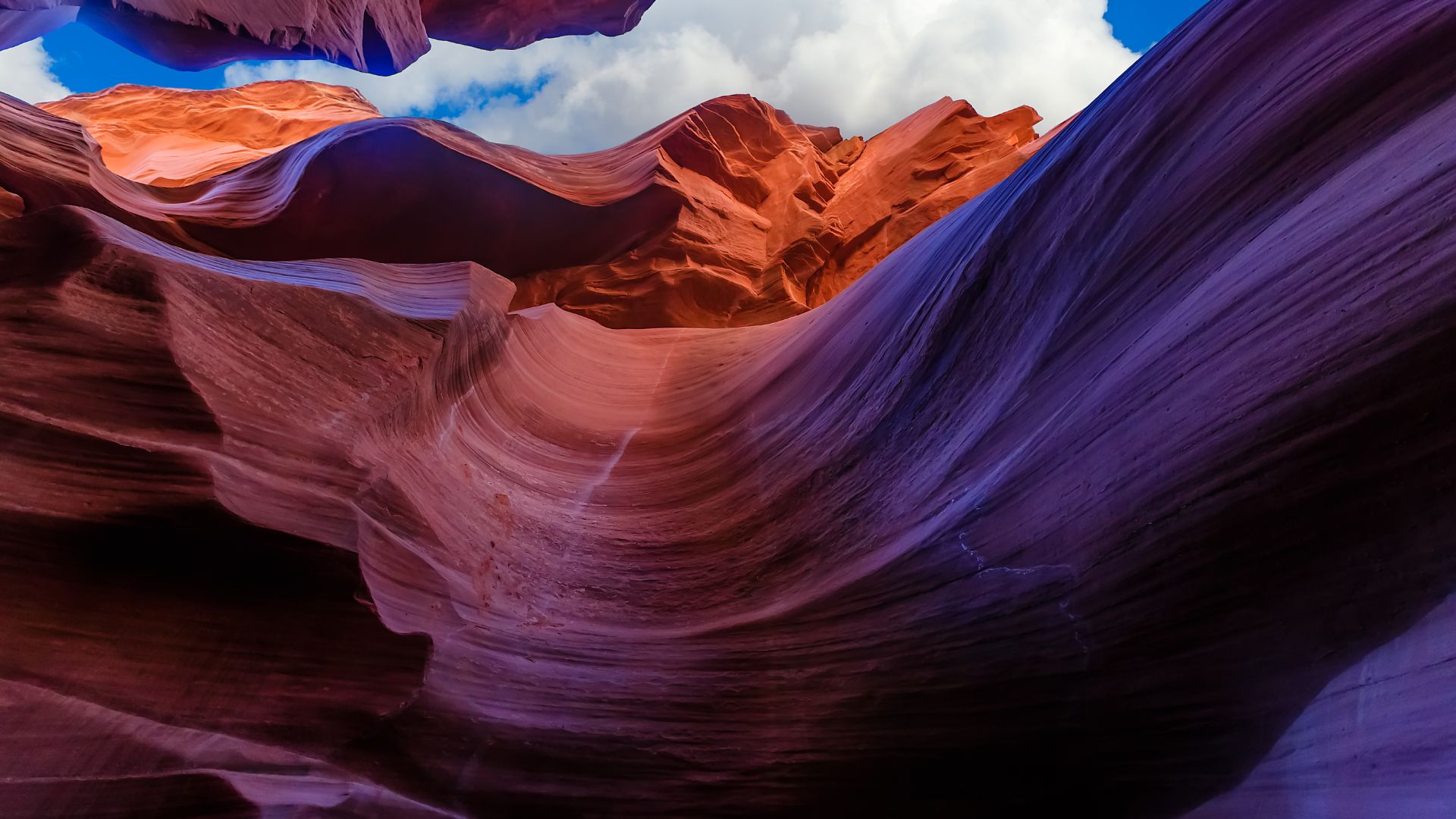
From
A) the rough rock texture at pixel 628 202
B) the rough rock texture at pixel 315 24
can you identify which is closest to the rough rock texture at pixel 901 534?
the rough rock texture at pixel 628 202

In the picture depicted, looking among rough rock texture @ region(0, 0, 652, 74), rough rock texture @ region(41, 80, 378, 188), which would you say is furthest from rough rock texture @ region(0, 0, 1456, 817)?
rough rock texture @ region(41, 80, 378, 188)

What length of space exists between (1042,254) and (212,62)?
29.1 feet

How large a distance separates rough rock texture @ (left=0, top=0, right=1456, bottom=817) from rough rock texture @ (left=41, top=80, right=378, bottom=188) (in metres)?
10.3

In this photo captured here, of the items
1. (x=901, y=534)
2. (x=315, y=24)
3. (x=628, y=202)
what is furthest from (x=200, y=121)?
(x=901, y=534)

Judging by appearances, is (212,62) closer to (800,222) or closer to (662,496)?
(800,222)

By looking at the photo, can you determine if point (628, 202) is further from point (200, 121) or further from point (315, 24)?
point (200, 121)

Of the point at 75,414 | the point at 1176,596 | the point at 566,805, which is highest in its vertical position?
the point at 75,414

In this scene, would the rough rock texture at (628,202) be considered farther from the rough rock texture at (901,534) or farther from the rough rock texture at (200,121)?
the rough rock texture at (901,534)

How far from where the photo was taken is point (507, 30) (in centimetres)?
1112

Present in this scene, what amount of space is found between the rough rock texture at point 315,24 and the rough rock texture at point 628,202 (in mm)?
1390

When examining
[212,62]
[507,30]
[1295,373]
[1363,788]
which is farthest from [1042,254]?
[507,30]

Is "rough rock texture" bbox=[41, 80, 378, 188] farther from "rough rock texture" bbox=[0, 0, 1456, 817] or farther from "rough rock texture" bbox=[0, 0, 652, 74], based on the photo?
"rough rock texture" bbox=[0, 0, 1456, 817]

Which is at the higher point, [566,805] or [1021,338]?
[1021,338]

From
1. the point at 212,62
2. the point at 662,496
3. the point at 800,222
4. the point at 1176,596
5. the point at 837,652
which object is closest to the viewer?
the point at 1176,596
